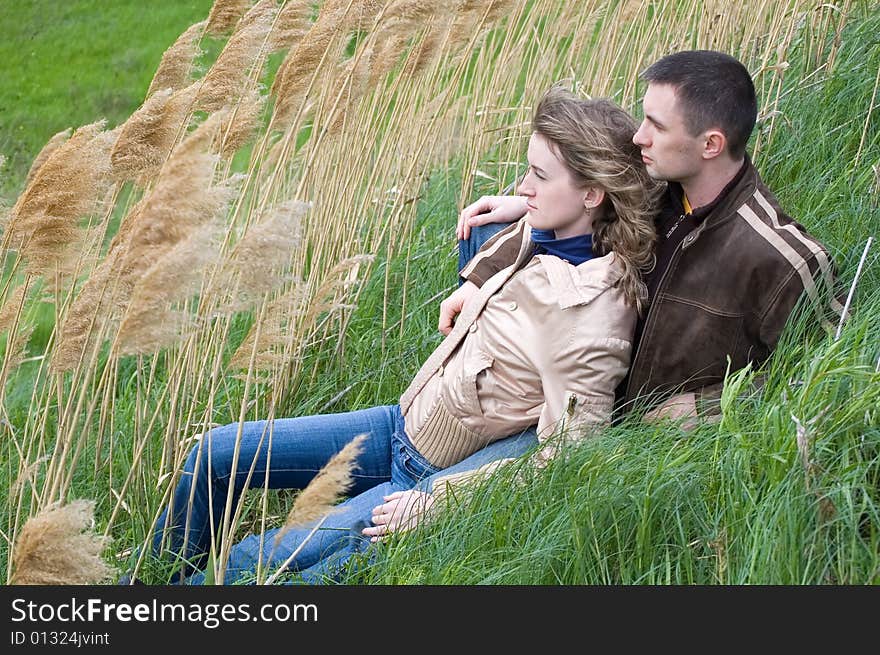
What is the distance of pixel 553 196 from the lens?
2.33 metres

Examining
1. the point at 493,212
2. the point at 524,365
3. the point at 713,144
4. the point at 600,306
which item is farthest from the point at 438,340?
the point at 713,144

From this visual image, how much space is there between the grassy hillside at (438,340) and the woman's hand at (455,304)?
230 mm

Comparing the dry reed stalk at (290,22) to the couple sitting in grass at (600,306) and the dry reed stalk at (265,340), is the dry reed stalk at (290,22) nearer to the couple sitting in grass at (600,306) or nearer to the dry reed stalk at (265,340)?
the couple sitting in grass at (600,306)

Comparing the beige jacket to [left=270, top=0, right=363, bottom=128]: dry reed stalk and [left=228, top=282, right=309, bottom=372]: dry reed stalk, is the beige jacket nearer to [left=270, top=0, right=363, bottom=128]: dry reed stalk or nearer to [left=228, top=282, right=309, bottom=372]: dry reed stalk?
[left=228, top=282, right=309, bottom=372]: dry reed stalk

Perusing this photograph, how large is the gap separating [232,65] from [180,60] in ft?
0.38

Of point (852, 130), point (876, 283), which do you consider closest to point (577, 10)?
point (852, 130)

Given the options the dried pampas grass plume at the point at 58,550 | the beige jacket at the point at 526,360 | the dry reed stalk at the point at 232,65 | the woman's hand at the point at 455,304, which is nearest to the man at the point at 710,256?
the beige jacket at the point at 526,360

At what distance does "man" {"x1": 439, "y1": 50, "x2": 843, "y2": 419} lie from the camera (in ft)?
7.24

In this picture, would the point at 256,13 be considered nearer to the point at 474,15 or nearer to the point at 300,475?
the point at 474,15

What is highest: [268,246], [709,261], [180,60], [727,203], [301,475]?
[180,60]

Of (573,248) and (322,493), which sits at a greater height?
(573,248)

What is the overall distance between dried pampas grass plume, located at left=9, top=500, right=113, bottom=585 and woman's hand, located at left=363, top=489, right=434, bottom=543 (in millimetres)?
686

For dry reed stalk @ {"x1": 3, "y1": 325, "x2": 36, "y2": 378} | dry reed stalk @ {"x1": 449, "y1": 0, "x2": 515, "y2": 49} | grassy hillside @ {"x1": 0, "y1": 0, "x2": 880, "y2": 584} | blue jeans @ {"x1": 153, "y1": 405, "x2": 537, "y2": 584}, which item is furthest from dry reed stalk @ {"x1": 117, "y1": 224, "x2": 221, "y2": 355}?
dry reed stalk @ {"x1": 449, "y1": 0, "x2": 515, "y2": 49}

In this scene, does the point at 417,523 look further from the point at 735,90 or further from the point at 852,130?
the point at 852,130
